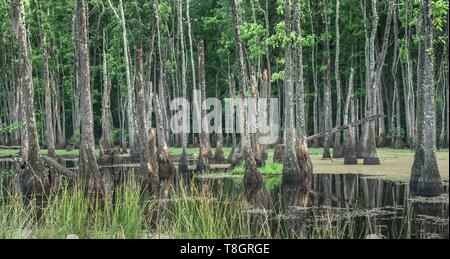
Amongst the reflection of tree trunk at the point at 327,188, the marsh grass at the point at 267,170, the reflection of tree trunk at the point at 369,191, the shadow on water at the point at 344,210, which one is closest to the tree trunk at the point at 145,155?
the shadow on water at the point at 344,210

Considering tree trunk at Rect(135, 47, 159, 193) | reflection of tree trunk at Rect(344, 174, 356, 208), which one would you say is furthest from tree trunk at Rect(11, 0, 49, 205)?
reflection of tree trunk at Rect(344, 174, 356, 208)

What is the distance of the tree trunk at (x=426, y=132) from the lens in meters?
15.8

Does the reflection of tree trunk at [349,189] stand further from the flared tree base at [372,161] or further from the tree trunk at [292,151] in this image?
the flared tree base at [372,161]

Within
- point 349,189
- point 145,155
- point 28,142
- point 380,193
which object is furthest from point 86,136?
point 380,193

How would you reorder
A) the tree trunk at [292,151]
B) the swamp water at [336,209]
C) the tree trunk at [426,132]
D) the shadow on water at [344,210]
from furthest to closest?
the tree trunk at [292,151], the tree trunk at [426,132], the shadow on water at [344,210], the swamp water at [336,209]

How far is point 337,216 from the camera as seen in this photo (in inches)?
499

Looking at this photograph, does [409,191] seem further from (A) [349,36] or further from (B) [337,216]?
(A) [349,36]

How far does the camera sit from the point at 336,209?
45.8 feet

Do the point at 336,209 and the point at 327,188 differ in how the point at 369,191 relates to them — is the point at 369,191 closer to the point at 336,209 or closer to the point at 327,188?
the point at 327,188

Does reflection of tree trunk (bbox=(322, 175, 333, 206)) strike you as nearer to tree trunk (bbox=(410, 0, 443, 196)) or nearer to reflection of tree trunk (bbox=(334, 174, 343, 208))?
reflection of tree trunk (bbox=(334, 174, 343, 208))

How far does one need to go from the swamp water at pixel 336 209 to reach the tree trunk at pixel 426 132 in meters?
0.45

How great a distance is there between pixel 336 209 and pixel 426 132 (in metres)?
4.07

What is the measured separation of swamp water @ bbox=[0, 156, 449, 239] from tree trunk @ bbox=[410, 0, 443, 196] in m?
0.45
